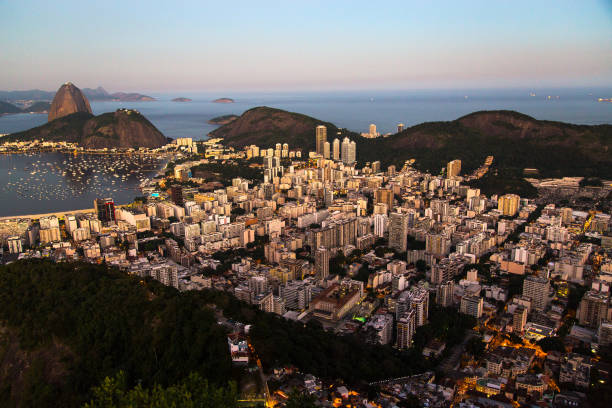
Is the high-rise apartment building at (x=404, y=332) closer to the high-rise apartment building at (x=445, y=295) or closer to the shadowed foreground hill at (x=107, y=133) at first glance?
the high-rise apartment building at (x=445, y=295)

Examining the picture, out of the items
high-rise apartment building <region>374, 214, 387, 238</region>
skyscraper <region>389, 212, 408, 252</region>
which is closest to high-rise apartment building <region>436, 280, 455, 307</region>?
skyscraper <region>389, 212, 408, 252</region>

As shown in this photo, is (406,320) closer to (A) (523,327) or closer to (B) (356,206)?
(A) (523,327)

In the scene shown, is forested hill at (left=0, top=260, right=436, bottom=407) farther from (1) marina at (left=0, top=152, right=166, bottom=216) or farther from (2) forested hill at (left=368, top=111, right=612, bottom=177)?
(2) forested hill at (left=368, top=111, right=612, bottom=177)

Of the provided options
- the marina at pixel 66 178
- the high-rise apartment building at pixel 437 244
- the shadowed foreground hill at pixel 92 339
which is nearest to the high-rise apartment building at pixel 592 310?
the high-rise apartment building at pixel 437 244

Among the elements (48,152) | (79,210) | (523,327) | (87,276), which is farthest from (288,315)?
A: (48,152)

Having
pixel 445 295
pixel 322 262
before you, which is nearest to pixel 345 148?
pixel 322 262
